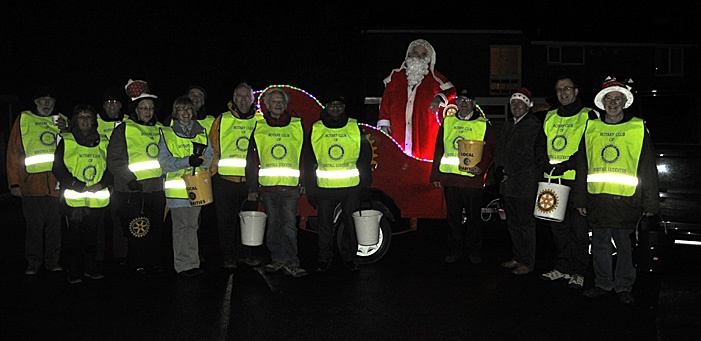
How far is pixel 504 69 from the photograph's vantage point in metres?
34.7

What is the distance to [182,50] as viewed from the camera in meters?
30.9

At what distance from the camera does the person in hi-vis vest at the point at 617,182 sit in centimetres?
654

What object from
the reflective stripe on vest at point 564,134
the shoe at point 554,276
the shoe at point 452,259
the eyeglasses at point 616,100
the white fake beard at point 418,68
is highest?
the white fake beard at point 418,68

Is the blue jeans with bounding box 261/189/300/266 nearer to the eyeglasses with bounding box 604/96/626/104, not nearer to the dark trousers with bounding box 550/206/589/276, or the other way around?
the dark trousers with bounding box 550/206/589/276

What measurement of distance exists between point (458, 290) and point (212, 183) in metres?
2.88

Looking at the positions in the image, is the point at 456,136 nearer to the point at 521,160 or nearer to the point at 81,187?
the point at 521,160

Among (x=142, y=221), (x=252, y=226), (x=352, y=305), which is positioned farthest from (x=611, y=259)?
(x=142, y=221)

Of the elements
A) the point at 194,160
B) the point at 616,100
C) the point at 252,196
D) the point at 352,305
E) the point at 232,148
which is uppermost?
the point at 616,100

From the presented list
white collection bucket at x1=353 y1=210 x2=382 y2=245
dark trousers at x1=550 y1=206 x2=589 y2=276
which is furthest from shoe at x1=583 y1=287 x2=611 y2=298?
white collection bucket at x1=353 y1=210 x2=382 y2=245

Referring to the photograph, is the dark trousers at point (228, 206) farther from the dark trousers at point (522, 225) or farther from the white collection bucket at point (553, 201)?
the white collection bucket at point (553, 201)

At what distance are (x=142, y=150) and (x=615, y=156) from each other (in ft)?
14.9

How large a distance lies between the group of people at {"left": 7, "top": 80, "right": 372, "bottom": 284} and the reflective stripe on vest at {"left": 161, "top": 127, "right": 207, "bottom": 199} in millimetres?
10

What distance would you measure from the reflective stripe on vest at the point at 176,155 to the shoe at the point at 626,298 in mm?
4290

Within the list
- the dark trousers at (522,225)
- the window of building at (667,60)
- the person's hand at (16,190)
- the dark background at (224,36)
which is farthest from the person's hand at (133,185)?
the window of building at (667,60)
